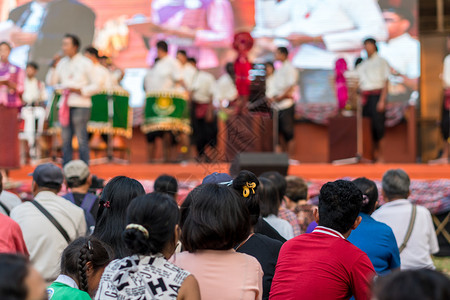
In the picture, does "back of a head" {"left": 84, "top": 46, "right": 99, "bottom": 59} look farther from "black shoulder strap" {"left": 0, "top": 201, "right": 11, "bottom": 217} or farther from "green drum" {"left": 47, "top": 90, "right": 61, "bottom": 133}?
"black shoulder strap" {"left": 0, "top": 201, "right": 11, "bottom": 217}

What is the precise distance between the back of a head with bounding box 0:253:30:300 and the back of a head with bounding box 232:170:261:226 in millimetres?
1430

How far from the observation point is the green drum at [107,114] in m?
8.42

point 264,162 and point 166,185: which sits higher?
point 166,185

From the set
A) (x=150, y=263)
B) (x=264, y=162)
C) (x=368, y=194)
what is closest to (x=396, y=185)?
(x=368, y=194)

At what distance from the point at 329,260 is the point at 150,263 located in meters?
0.59

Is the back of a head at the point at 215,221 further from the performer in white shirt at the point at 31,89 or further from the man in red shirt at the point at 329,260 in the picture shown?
the performer in white shirt at the point at 31,89

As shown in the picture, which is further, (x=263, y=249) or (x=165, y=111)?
(x=165, y=111)

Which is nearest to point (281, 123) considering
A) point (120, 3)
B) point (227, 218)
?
point (120, 3)

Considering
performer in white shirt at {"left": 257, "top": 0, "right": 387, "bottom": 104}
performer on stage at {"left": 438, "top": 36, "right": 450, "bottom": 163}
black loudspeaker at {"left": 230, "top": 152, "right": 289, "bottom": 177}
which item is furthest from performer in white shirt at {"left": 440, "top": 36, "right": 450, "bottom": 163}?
black loudspeaker at {"left": 230, "top": 152, "right": 289, "bottom": 177}

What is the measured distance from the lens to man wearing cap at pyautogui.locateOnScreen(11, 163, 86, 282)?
3.32 metres

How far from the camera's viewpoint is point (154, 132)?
8.73 m

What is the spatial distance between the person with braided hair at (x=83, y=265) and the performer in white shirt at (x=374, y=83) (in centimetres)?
662

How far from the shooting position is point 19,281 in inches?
47.9

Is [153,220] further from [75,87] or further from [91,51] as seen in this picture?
[91,51]
